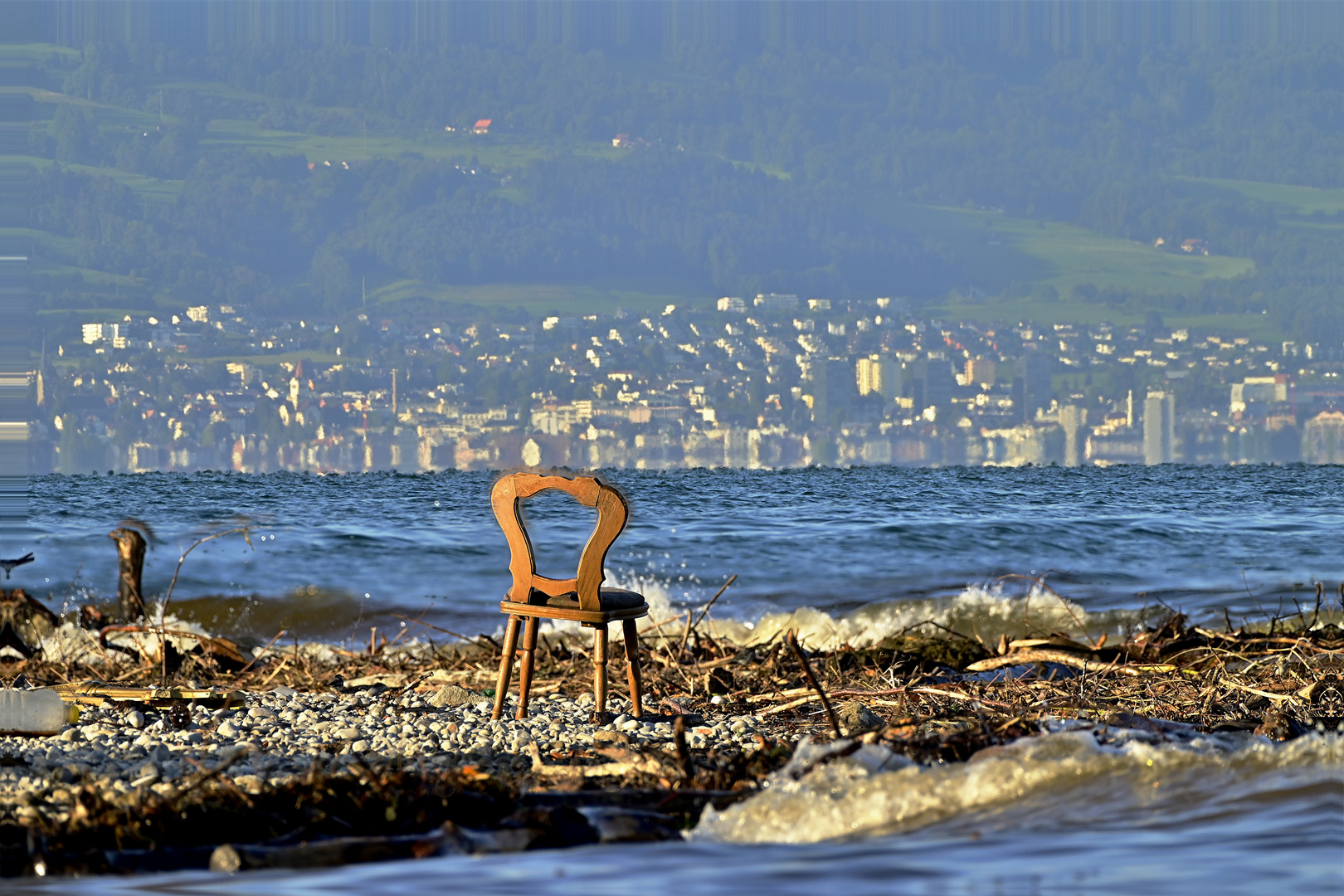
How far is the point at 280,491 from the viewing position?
3694cm

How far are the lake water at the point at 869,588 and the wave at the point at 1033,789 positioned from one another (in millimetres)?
12

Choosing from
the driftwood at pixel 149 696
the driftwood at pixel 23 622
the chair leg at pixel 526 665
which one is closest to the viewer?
the chair leg at pixel 526 665

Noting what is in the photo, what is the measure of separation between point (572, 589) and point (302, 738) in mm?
1521

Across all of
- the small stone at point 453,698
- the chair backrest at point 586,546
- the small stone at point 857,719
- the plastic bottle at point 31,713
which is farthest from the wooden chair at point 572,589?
the plastic bottle at point 31,713

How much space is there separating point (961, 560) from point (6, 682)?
14.4m

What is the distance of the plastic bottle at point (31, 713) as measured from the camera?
22.2ft

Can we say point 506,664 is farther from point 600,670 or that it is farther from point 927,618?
point 927,618

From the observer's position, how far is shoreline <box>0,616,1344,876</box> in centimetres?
472

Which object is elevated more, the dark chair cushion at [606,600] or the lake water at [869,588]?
the dark chair cushion at [606,600]

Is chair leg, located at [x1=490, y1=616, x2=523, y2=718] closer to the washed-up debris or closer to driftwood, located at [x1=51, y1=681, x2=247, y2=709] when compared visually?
the washed-up debris

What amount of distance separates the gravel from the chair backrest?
0.72 meters

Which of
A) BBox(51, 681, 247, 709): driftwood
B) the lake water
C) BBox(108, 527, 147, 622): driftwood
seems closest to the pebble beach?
BBox(51, 681, 247, 709): driftwood

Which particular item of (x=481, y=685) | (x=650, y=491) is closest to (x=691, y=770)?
(x=481, y=685)

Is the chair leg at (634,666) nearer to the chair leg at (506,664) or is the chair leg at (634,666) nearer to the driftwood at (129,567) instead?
the chair leg at (506,664)
